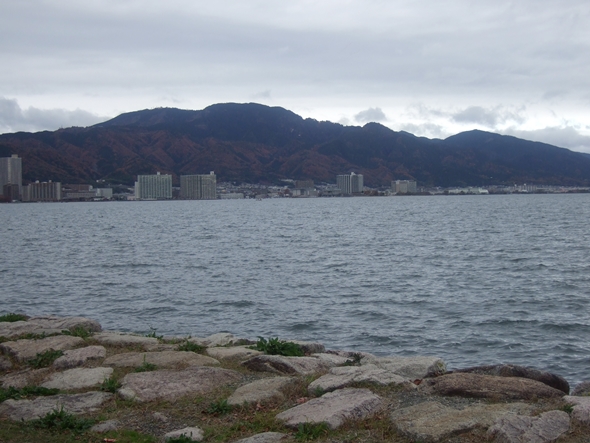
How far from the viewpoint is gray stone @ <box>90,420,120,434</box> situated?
6070 millimetres

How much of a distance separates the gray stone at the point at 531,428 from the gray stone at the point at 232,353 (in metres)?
4.36

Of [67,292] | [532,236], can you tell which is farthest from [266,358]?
[532,236]

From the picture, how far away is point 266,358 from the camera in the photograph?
8.65 metres

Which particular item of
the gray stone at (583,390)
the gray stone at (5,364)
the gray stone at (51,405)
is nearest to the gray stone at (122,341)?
the gray stone at (5,364)

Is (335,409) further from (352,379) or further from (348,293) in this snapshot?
(348,293)

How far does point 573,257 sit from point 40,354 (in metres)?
32.9

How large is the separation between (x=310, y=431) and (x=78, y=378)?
355 centimetres

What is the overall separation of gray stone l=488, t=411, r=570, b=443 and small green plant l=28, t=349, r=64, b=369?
6.05 m

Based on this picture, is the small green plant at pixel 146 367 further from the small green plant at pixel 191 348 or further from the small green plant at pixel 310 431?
the small green plant at pixel 310 431

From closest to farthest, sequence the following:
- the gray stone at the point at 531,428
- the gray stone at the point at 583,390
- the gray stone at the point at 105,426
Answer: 1. the gray stone at the point at 531,428
2. the gray stone at the point at 105,426
3. the gray stone at the point at 583,390

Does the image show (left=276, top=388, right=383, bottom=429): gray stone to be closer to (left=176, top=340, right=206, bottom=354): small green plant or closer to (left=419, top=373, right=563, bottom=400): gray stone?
(left=419, top=373, right=563, bottom=400): gray stone

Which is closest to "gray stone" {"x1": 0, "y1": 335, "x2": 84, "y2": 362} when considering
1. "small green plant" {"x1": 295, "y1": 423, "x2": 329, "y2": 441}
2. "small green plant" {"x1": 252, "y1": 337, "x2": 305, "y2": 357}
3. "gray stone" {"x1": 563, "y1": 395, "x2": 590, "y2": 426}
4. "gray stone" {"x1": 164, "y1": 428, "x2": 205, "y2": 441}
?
"small green plant" {"x1": 252, "y1": 337, "x2": 305, "y2": 357}

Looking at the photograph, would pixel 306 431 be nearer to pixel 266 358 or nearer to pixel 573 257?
pixel 266 358

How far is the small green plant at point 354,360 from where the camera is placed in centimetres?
941
